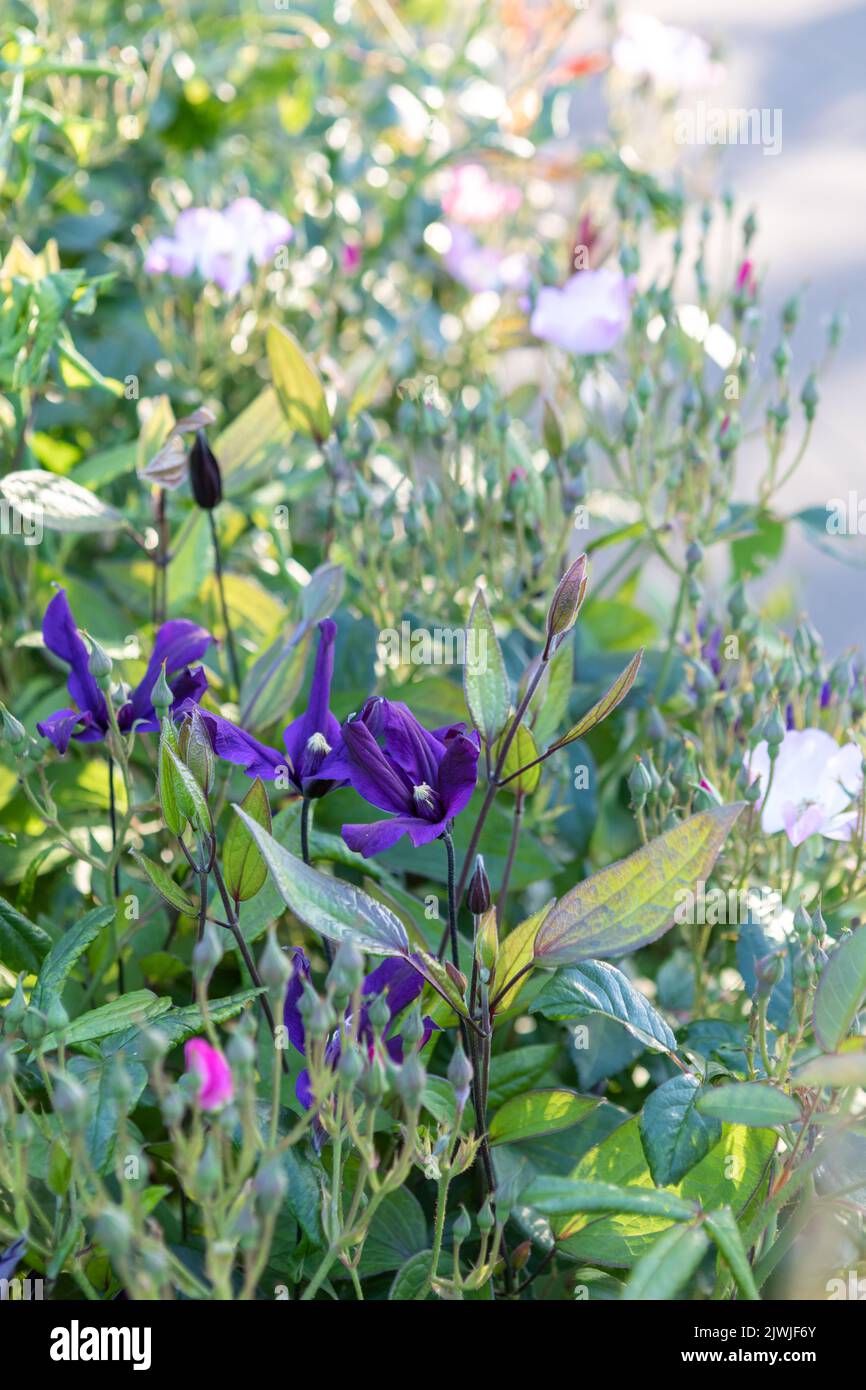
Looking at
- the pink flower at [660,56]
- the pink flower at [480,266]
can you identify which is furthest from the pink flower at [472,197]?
the pink flower at [660,56]

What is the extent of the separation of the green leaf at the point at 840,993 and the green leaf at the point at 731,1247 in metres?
0.06

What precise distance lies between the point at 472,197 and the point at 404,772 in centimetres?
75

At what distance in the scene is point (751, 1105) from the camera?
0.43 meters

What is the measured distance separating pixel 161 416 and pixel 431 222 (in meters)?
0.48

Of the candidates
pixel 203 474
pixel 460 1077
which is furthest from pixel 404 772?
pixel 203 474

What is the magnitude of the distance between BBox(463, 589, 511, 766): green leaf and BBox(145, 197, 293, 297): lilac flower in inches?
17.4

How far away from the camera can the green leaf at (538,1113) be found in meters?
A: 0.52

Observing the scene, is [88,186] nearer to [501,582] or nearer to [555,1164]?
[501,582]

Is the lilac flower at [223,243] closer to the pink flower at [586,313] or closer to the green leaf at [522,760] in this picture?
the pink flower at [586,313]

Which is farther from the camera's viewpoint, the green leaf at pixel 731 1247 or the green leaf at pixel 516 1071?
the green leaf at pixel 516 1071

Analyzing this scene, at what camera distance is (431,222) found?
44.3 inches

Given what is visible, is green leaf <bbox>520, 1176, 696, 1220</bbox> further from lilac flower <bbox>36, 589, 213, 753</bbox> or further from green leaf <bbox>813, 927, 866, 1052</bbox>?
lilac flower <bbox>36, 589, 213, 753</bbox>

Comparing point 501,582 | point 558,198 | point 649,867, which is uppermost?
point 558,198
